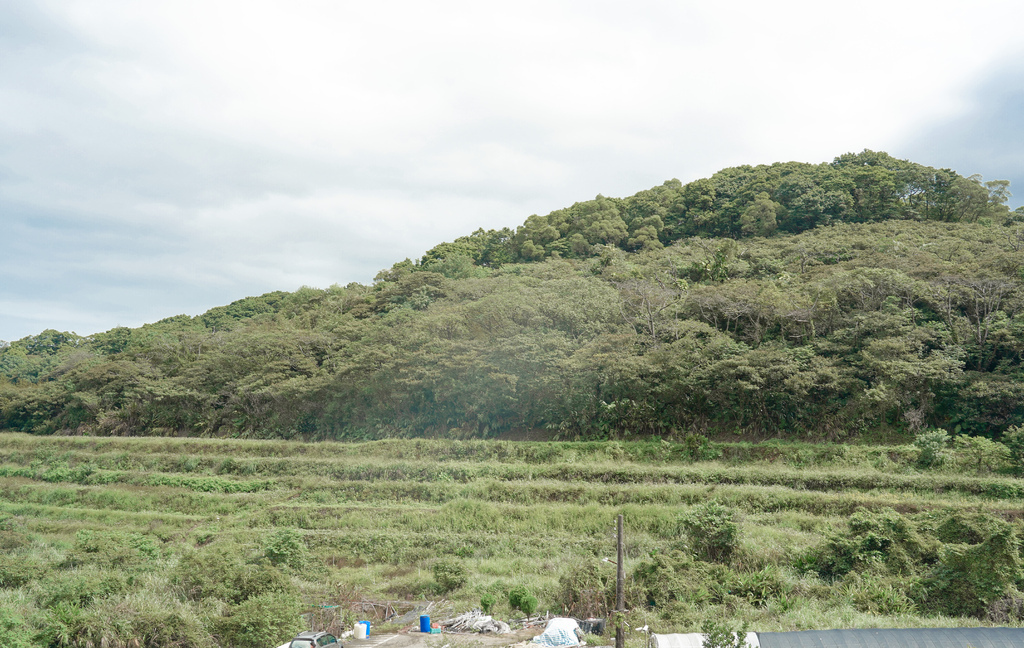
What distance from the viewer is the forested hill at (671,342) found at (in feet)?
73.5

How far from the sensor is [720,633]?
959 centimetres

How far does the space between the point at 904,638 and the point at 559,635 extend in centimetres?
620

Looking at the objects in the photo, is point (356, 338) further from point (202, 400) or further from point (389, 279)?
point (389, 279)

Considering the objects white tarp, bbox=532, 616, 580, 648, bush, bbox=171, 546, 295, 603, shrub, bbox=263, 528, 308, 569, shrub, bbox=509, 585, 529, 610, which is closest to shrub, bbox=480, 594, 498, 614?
shrub, bbox=509, 585, 529, 610

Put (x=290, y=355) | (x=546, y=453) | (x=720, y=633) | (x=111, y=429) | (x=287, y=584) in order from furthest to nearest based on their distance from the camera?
(x=111, y=429) < (x=290, y=355) < (x=546, y=453) < (x=287, y=584) < (x=720, y=633)

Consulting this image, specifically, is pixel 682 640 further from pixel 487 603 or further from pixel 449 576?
pixel 449 576

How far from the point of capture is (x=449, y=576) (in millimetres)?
16500

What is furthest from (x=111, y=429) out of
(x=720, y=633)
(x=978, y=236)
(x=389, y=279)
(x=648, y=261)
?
(x=978, y=236)

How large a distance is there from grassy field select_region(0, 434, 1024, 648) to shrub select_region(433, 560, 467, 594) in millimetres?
96

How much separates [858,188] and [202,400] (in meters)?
48.0

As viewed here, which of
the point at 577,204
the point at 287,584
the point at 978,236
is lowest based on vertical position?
the point at 287,584

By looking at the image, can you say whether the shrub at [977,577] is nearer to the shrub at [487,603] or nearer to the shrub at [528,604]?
the shrub at [528,604]

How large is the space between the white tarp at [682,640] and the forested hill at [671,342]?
13.4 metres

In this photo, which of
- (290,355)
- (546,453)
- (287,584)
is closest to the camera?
(287,584)
